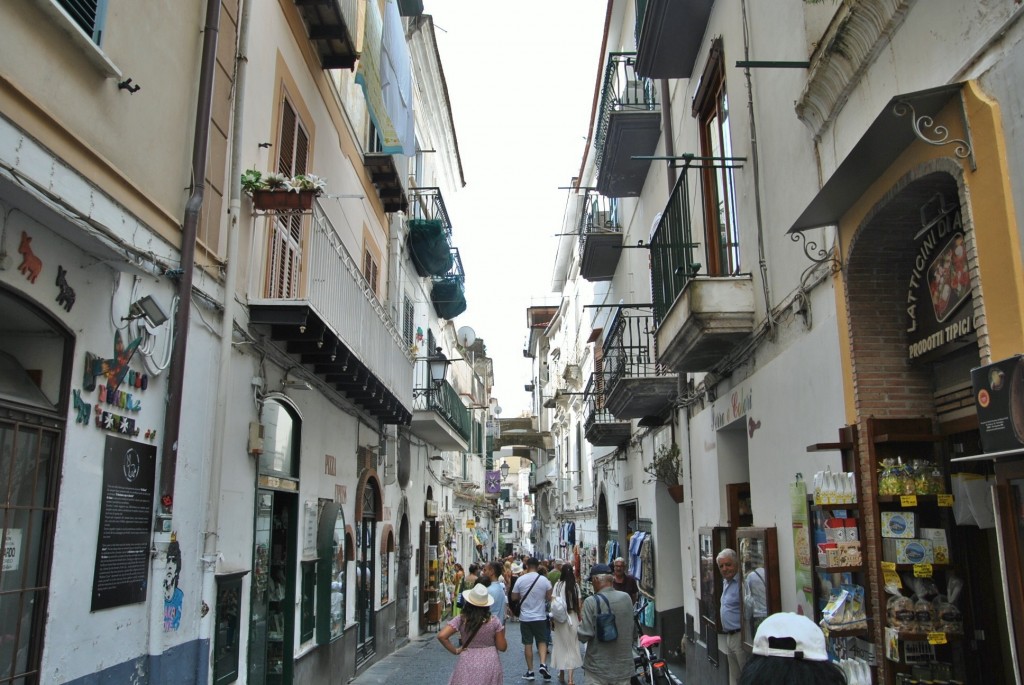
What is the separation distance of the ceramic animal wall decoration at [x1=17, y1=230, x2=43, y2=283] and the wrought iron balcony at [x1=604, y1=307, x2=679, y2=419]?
8.57m

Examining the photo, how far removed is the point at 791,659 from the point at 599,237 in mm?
15333

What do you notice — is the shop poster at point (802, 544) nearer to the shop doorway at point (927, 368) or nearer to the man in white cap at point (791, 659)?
the shop doorway at point (927, 368)

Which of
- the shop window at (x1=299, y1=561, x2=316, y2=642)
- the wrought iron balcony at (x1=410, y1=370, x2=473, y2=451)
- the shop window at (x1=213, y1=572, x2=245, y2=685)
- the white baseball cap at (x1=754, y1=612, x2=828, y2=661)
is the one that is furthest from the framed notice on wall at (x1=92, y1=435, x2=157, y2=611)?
the wrought iron balcony at (x1=410, y1=370, x2=473, y2=451)

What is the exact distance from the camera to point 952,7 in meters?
4.26

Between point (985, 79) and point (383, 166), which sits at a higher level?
point (383, 166)

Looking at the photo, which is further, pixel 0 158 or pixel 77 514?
pixel 77 514

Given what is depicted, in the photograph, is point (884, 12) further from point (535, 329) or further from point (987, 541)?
point (535, 329)

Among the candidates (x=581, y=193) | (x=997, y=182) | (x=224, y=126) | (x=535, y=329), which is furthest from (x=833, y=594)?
(x=535, y=329)

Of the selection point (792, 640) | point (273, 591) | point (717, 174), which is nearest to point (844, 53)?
point (792, 640)

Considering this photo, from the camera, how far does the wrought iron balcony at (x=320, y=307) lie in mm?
8180

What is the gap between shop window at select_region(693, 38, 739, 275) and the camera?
9.26 meters

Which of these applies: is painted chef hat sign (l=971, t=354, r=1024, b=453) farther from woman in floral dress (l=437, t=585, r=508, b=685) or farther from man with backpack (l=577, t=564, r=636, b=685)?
man with backpack (l=577, t=564, r=636, b=685)

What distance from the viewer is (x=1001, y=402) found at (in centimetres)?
367

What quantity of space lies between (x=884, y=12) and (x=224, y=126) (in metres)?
5.36
